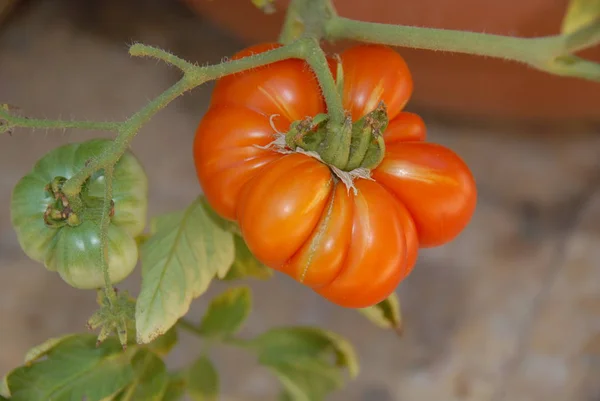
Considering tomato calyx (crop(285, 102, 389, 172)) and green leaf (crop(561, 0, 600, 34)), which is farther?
green leaf (crop(561, 0, 600, 34))

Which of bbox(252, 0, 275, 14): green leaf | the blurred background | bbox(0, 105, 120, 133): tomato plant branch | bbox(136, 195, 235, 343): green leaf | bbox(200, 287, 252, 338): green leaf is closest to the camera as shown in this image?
bbox(0, 105, 120, 133): tomato plant branch

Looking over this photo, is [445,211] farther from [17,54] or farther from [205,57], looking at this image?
[17,54]

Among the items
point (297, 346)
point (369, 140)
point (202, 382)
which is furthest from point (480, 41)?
point (202, 382)

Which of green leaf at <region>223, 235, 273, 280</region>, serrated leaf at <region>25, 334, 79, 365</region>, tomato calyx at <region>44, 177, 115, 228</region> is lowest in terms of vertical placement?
serrated leaf at <region>25, 334, 79, 365</region>

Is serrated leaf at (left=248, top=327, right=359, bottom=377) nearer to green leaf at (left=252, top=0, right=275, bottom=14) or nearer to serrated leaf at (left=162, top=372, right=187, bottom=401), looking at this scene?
serrated leaf at (left=162, top=372, right=187, bottom=401)

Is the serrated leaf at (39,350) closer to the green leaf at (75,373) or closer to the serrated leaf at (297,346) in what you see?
the green leaf at (75,373)

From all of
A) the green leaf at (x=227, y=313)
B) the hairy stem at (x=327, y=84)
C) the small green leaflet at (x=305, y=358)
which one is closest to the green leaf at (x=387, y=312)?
the small green leaflet at (x=305, y=358)

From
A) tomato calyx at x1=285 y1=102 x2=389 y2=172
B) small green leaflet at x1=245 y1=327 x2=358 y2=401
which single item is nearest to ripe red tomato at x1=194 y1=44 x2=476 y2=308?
tomato calyx at x1=285 y1=102 x2=389 y2=172

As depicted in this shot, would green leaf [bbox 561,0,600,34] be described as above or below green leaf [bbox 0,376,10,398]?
above
